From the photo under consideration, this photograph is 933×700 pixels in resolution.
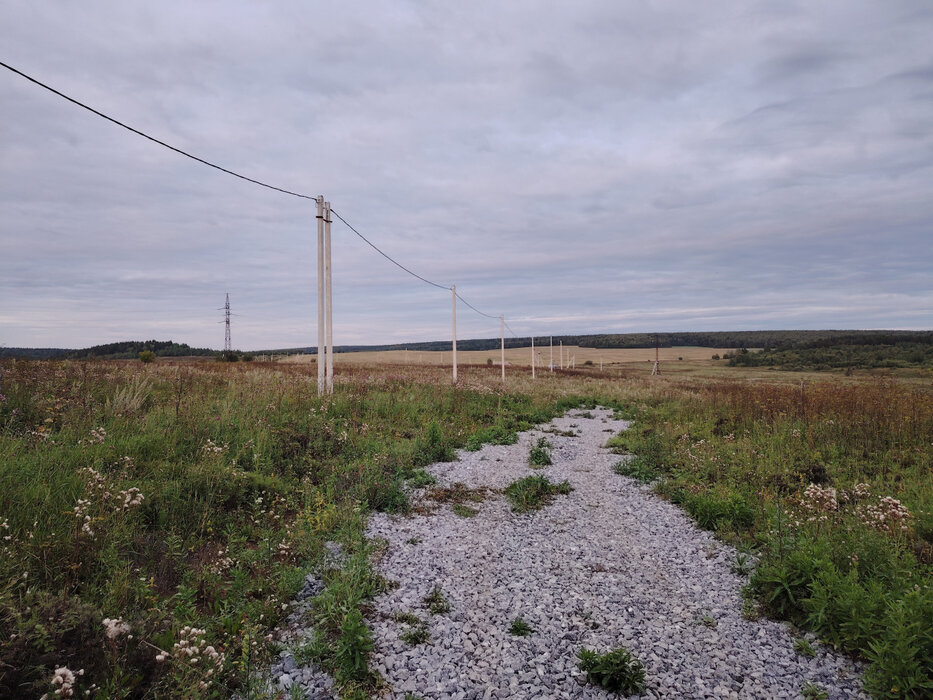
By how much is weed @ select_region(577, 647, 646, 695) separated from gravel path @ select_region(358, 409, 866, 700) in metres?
0.08

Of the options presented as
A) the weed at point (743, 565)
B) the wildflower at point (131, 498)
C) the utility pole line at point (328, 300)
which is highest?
the utility pole line at point (328, 300)

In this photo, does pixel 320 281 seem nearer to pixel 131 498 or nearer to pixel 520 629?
pixel 131 498

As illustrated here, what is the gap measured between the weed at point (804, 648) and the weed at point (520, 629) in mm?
2358

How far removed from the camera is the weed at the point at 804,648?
4.29 meters

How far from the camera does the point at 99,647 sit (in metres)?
3.51

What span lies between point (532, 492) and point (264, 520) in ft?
14.8

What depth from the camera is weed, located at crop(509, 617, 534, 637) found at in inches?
180

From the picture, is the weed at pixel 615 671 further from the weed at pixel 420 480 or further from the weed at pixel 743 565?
the weed at pixel 420 480

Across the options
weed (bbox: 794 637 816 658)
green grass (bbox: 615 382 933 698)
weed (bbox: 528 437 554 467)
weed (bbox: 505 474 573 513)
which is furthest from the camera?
weed (bbox: 528 437 554 467)

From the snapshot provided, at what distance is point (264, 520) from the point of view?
6555 millimetres

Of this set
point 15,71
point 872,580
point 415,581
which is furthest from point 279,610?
point 15,71

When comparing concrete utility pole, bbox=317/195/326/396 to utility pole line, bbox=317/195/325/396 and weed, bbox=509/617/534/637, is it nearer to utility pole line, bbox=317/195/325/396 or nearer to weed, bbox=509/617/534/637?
utility pole line, bbox=317/195/325/396

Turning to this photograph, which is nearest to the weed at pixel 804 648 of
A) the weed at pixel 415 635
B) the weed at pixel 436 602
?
the weed at pixel 436 602

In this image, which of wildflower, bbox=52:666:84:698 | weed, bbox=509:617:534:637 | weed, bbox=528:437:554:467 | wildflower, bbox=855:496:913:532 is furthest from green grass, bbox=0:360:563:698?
wildflower, bbox=855:496:913:532
